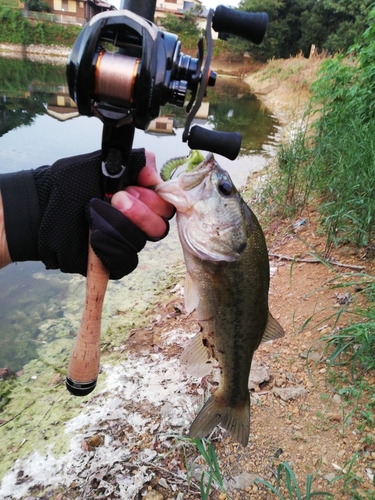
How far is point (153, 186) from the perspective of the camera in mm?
1745

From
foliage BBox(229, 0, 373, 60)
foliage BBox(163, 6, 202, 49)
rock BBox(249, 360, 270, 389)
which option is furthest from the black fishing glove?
foliage BBox(163, 6, 202, 49)

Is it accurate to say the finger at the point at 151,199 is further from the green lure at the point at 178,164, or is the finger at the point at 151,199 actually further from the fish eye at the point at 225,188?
the fish eye at the point at 225,188

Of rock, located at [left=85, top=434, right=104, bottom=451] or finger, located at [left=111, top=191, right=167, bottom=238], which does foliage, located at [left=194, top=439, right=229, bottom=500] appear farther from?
finger, located at [left=111, top=191, right=167, bottom=238]

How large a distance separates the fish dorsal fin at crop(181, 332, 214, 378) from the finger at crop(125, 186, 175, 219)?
74 cm

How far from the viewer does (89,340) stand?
1647 mm

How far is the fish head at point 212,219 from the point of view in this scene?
1.85 m

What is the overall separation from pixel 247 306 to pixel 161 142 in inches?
343

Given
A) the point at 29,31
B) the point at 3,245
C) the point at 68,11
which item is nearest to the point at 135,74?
the point at 3,245

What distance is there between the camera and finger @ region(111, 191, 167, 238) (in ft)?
5.07

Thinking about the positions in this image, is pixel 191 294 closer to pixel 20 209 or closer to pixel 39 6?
pixel 20 209

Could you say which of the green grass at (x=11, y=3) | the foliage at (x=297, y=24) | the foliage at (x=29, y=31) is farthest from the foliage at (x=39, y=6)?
the foliage at (x=297, y=24)

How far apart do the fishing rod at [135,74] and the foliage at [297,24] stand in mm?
39037

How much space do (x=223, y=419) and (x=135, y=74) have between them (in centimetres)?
167

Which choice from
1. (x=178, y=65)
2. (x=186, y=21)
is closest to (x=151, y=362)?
(x=178, y=65)
